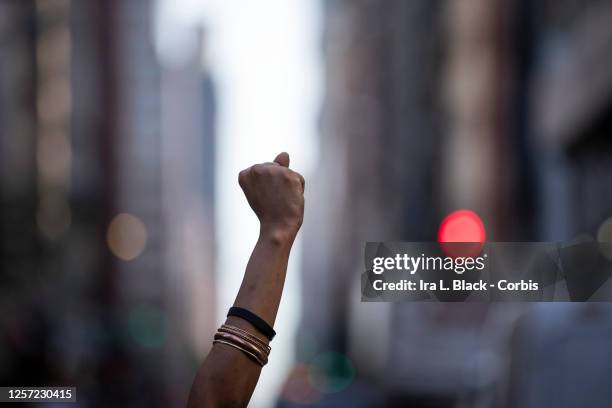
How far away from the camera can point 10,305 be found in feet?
104

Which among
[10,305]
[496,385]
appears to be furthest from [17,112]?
[496,385]

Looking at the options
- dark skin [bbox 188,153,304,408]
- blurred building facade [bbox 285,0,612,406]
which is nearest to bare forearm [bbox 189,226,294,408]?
dark skin [bbox 188,153,304,408]

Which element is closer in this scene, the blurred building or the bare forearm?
Result: the bare forearm

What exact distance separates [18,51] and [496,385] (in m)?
40.2

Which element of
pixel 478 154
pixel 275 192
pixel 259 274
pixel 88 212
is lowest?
pixel 259 274

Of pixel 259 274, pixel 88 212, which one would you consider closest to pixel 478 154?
pixel 259 274

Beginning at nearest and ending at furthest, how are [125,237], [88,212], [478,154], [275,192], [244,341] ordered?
1. [244,341]
2. [275,192]
3. [478,154]
4. [88,212]
5. [125,237]

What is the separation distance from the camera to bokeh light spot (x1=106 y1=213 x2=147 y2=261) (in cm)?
8750

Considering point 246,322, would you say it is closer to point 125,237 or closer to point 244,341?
point 244,341

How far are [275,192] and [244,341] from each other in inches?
16.4

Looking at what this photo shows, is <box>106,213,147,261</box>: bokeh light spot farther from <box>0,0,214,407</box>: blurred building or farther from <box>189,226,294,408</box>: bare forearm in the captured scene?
<box>189,226,294,408</box>: bare forearm

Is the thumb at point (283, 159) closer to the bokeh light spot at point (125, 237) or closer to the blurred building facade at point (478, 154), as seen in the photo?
the blurred building facade at point (478, 154)

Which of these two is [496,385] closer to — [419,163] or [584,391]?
[584,391]

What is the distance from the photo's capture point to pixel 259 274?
227 cm
